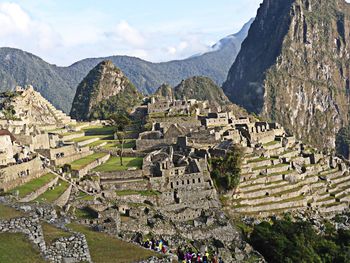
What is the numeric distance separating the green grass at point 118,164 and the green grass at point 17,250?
25922 millimetres

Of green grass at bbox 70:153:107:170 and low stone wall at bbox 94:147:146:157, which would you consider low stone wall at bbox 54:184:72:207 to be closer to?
green grass at bbox 70:153:107:170

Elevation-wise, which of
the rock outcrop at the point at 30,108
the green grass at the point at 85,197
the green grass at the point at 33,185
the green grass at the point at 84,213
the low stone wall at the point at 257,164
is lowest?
the low stone wall at the point at 257,164

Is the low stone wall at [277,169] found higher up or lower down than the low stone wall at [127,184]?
lower down

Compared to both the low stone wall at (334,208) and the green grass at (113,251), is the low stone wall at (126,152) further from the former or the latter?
the green grass at (113,251)

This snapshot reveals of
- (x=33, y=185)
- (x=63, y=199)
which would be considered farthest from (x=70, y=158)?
(x=63, y=199)

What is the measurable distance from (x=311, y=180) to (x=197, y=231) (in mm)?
27053

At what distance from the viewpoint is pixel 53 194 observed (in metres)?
31.2

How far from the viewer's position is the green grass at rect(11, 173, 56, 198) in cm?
2939

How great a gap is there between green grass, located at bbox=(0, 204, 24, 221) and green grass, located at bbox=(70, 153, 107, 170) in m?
22.5

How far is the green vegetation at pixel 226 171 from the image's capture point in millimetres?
44500

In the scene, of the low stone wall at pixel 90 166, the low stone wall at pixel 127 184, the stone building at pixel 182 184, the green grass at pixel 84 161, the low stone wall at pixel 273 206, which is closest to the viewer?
the low stone wall at pixel 127 184

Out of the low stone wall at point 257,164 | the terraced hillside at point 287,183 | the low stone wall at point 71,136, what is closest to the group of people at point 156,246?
the terraced hillside at point 287,183

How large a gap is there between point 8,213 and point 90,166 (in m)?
25.8

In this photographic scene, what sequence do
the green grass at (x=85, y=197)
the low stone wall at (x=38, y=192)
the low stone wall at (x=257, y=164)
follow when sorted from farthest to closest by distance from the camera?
the low stone wall at (x=257, y=164) → the green grass at (x=85, y=197) → the low stone wall at (x=38, y=192)
